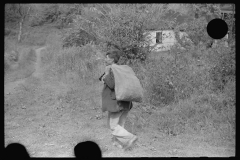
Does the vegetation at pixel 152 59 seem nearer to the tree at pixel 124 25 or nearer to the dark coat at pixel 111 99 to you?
the tree at pixel 124 25

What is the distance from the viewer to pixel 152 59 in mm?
7645

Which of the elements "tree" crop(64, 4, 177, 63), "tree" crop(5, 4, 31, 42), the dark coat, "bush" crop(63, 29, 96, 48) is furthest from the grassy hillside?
the dark coat

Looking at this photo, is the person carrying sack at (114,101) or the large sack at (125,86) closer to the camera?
the large sack at (125,86)

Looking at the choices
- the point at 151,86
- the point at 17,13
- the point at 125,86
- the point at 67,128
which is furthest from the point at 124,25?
the point at 125,86

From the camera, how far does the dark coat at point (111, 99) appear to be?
359 cm

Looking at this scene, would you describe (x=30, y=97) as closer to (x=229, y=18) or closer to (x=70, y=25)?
(x=70, y=25)

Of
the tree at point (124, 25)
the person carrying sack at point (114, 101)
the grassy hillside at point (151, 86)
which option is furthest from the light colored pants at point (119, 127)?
the tree at point (124, 25)

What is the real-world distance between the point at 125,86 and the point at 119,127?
2.09 ft

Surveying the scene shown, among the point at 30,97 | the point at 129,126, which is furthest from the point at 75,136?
the point at 30,97

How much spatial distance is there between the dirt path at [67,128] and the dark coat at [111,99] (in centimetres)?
69

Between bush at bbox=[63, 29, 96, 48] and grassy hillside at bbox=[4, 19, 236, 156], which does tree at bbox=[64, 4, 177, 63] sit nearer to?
bush at bbox=[63, 29, 96, 48]

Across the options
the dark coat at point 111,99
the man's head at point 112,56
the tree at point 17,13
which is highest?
the tree at point 17,13

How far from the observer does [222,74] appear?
20.5 ft

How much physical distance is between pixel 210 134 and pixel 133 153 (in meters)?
1.58
